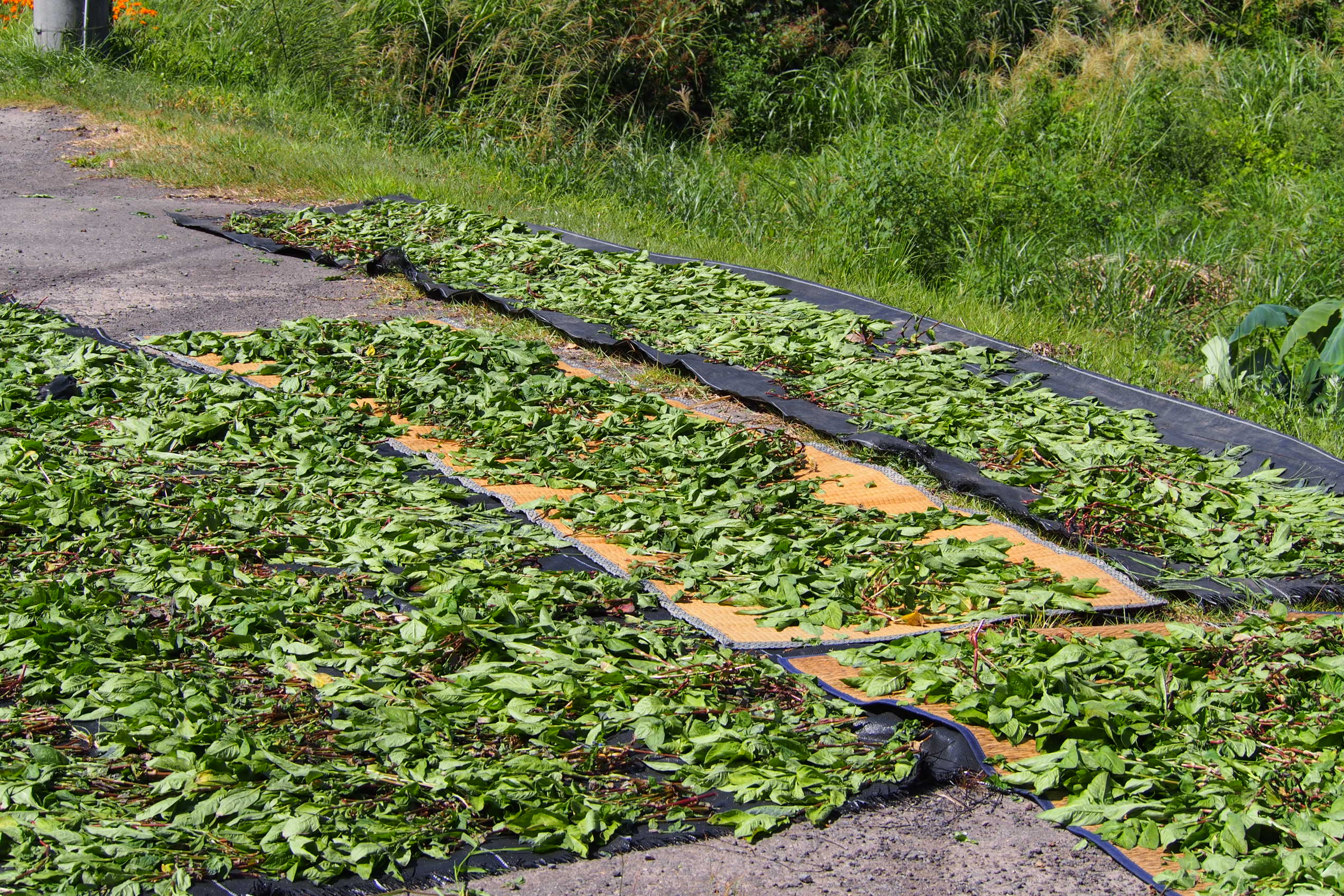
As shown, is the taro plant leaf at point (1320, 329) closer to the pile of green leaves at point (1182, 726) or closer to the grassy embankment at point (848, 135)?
the grassy embankment at point (848, 135)

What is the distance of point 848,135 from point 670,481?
674 cm

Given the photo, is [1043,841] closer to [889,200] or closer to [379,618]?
[379,618]

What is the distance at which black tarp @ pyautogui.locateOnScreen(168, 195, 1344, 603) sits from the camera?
11.8ft

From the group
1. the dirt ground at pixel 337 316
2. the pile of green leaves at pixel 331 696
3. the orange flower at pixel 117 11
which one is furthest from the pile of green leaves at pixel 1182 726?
the orange flower at pixel 117 11

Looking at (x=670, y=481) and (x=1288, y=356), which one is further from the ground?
(x=1288, y=356)

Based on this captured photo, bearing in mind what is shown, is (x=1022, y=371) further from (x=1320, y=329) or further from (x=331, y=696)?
(x=331, y=696)

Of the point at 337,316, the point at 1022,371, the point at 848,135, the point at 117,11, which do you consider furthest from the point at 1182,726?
the point at 117,11

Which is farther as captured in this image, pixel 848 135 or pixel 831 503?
pixel 848 135

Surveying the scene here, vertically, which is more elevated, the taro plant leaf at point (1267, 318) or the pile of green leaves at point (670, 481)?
the taro plant leaf at point (1267, 318)

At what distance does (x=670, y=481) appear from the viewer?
406 cm

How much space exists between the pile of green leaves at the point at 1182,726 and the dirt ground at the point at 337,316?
13 centimetres

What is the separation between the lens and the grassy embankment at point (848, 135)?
6.86 m

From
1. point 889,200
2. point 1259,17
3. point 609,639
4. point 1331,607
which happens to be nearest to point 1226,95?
point 1259,17

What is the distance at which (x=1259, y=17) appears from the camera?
1209cm
